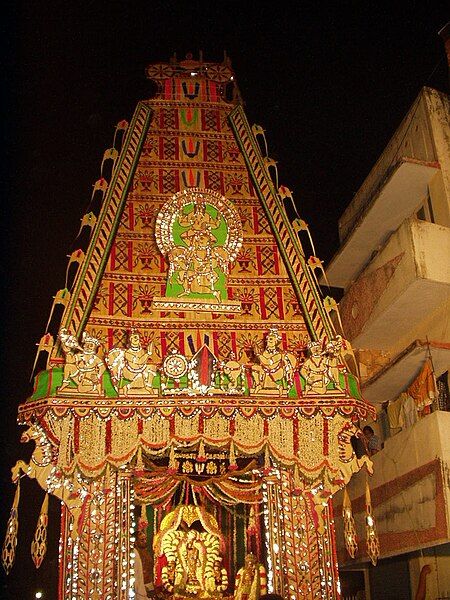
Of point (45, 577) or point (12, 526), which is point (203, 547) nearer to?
point (12, 526)

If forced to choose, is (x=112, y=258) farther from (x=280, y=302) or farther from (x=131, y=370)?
(x=280, y=302)

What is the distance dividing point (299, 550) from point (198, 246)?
3.94 metres

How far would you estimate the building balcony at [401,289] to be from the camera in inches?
416

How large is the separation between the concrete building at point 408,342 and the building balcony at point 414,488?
14mm

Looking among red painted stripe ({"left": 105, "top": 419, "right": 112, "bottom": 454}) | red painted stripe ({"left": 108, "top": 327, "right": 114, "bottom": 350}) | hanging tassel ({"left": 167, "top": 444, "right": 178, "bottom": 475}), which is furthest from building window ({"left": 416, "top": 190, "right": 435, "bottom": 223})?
red painted stripe ({"left": 105, "top": 419, "right": 112, "bottom": 454})

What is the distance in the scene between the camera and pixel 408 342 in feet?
41.5

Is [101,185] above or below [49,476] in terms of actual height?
above

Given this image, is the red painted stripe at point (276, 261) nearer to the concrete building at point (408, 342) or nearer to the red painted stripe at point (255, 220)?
the red painted stripe at point (255, 220)

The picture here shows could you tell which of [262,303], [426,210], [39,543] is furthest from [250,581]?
[426,210]

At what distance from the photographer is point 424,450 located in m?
10.0

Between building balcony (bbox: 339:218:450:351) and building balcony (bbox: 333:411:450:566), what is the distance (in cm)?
199

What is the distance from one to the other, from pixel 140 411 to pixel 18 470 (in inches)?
62.4

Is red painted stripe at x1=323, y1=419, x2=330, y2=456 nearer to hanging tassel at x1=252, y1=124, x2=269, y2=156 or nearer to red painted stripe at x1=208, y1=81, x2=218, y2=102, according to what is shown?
hanging tassel at x1=252, y1=124, x2=269, y2=156

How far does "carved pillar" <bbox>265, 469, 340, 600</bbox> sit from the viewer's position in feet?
27.0
